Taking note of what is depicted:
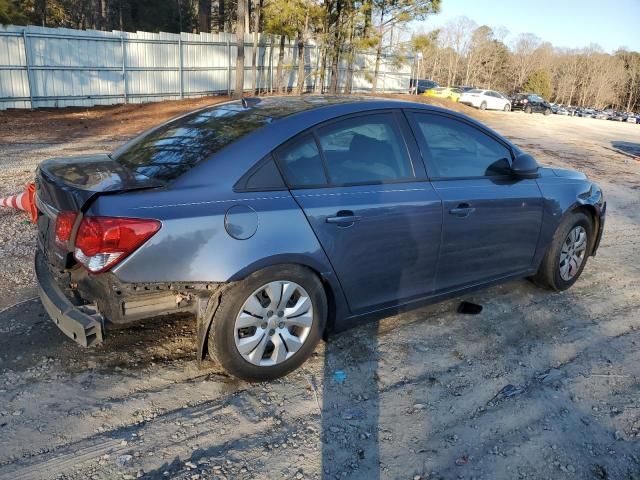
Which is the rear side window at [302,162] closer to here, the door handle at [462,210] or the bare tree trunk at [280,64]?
the door handle at [462,210]

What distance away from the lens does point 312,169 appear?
11.1 feet

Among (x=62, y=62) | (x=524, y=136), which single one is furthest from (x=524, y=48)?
(x=62, y=62)

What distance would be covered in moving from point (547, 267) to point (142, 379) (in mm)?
3339

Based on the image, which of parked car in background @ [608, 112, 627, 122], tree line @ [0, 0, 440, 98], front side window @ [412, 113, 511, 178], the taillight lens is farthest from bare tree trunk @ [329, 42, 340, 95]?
parked car in background @ [608, 112, 627, 122]

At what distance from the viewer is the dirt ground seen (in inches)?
106

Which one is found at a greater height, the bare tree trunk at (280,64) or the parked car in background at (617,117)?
the bare tree trunk at (280,64)

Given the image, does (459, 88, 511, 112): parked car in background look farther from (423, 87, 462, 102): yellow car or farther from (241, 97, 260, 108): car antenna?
(241, 97, 260, 108): car antenna

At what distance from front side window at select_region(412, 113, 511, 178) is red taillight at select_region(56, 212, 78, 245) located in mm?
2247

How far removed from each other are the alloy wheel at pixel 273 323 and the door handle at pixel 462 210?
1.25 meters

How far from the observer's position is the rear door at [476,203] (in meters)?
3.90

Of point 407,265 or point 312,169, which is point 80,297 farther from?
point 407,265

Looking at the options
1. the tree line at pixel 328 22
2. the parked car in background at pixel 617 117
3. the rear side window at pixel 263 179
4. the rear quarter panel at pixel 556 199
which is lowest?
the parked car in background at pixel 617 117

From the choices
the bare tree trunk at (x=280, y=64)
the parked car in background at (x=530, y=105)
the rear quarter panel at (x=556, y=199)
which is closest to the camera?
the rear quarter panel at (x=556, y=199)

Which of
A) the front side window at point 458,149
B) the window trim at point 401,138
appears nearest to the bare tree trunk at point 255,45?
the front side window at point 458,149
